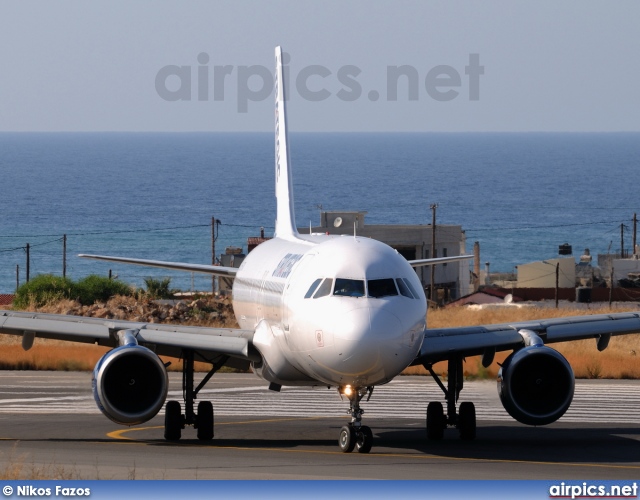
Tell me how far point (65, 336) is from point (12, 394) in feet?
38.4

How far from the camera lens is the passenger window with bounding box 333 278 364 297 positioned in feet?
72.5

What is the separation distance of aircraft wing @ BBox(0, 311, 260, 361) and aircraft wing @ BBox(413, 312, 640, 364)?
3.83 m

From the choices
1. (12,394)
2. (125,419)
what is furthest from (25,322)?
(12,394)

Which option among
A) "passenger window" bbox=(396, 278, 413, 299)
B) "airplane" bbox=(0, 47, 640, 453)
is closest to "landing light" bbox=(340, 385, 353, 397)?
"airplane" bbox=(0, 47, 640, 453)

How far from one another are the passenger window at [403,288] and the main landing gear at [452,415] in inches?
173

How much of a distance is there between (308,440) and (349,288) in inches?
220

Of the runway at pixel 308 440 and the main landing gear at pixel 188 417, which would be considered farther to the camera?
the main landing gear at pixel 188 417

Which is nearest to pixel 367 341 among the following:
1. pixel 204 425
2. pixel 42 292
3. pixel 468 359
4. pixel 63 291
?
pixel 204 425

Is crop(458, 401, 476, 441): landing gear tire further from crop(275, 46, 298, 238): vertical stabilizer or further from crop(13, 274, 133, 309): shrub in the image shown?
crop(13, 274, 133, 309): shrub

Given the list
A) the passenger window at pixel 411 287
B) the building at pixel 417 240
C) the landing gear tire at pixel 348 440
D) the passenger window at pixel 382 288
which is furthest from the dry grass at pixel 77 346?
the building at pixel 417 240

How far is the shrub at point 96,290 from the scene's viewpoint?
7588 centimetres

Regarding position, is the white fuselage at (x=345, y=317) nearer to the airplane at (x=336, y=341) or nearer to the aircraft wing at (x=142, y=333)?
the airplane at (x=336, y=341)

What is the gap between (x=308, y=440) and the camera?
87.5 feet

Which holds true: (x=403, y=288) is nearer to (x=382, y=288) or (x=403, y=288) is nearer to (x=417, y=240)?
(x=382, y=288)
